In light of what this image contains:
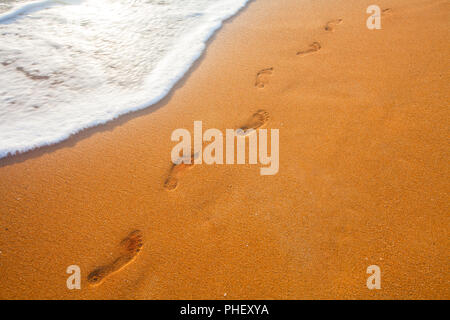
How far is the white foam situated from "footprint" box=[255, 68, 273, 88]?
91cm

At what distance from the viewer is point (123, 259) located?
176cm

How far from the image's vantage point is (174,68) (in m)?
3.38

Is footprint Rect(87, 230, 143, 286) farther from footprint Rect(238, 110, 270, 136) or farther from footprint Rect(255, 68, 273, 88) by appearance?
footprint Rect(255, 68, 273, 88)

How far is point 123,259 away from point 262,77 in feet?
7.43

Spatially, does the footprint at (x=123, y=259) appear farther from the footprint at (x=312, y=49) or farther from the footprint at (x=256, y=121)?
the footprint at (x=312, y=49)

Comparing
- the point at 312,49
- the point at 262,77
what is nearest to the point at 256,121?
the point at 262,77

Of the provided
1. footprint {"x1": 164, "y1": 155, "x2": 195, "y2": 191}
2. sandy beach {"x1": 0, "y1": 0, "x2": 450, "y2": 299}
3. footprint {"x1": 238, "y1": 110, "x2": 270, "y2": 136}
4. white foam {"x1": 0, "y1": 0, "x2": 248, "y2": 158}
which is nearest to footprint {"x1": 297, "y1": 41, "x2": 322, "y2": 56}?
sandy beach {"x1": 0, "y1": 0, "x2": 450, "y2": 299}

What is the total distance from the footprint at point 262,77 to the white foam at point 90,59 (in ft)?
2.99

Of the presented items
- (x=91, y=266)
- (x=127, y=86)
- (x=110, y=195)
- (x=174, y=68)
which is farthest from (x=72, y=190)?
(x=174, y=68)

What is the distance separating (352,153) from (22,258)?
246cm

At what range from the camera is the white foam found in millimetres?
2814

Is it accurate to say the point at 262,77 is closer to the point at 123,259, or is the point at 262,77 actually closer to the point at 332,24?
the point at 332,24

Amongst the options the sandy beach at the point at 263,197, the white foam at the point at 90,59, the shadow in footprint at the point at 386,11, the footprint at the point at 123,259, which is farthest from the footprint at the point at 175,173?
the shadow in footprint at the point at 386,11

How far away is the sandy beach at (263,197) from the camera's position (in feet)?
5.40
